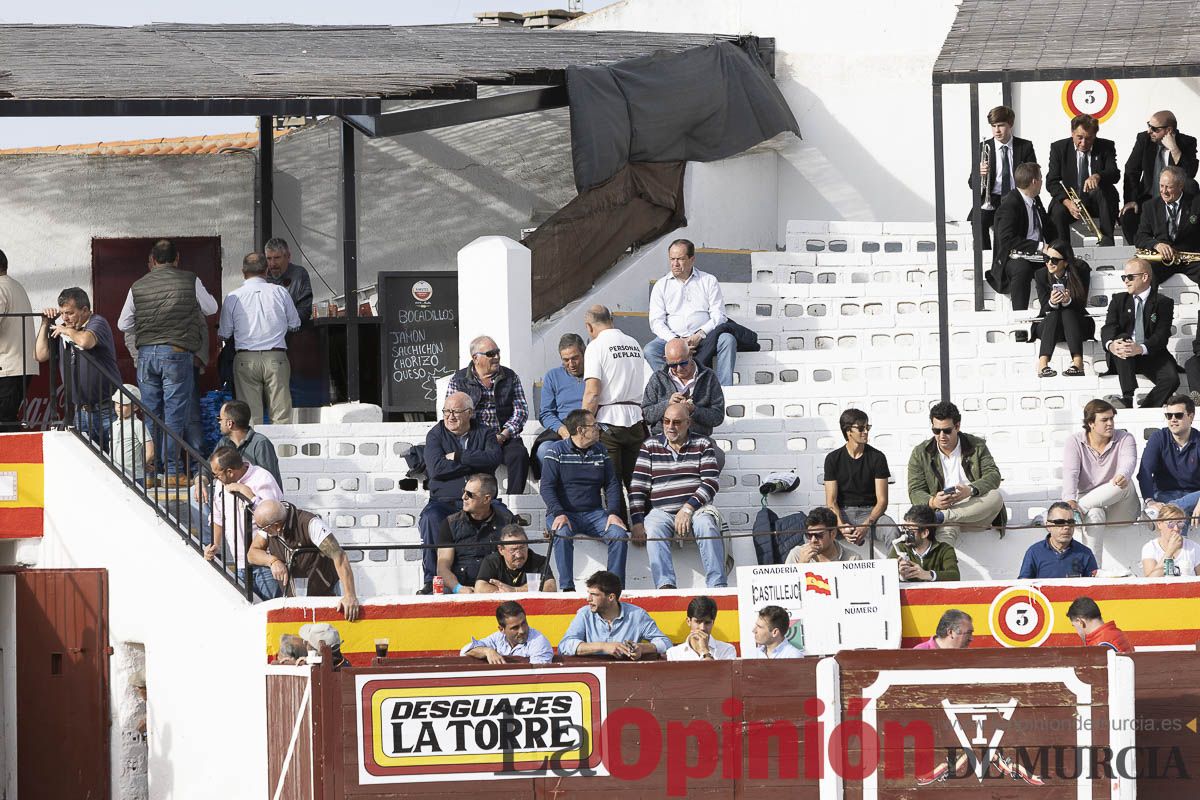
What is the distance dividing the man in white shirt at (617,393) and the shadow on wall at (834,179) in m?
5.91

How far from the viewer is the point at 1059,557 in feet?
46.5

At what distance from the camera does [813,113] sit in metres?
21.6

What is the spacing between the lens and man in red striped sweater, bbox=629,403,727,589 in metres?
14.6

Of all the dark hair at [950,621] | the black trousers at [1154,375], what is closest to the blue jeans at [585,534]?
the dark hair at [950,621]

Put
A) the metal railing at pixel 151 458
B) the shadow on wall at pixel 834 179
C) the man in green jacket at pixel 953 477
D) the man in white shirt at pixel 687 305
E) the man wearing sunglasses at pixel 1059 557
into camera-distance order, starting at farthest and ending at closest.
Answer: the shadow on wall at pixel 834 179, the man in white shirt at pixel 687 305, the man in green jacket at pixel 953 477, the metal railing at pixel 151 458, the man wearing sunglasses at pixel 1059 557

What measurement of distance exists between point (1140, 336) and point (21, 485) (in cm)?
794

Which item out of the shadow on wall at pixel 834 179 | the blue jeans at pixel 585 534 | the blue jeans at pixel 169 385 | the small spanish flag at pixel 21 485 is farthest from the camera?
the shadow on wall at pixel 834 179

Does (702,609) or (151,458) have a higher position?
(151,458)

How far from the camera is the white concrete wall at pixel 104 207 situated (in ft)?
65.3

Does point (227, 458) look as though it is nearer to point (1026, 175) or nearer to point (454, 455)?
point (454, 455)

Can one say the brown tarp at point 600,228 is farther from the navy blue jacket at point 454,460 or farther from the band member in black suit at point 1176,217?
the band member in black suit at point 1176,217

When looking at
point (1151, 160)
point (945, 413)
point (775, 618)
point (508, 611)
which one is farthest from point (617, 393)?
point (1151, 160)

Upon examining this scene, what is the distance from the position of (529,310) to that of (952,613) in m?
5.62

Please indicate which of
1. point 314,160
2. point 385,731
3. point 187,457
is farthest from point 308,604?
point 314,160
